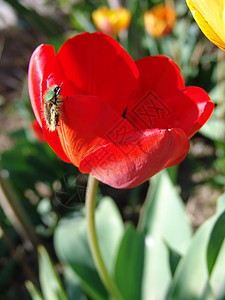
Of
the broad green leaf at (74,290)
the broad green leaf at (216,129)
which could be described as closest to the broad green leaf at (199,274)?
the broad green leaf at (74,290)

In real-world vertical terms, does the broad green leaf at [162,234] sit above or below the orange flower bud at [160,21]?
below

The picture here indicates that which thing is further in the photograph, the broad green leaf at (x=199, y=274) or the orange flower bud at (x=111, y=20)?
the orange flower bud at (x=111, y=20)

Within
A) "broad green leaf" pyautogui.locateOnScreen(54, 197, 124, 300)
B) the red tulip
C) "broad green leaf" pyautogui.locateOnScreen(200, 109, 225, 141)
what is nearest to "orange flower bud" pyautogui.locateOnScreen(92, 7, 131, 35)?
"broad green leaf" pyautogui.locateOnScreen(200, 109, 225, 141)

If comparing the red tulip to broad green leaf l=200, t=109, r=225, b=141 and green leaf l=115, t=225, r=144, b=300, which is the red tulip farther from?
broad green leaf l=200, t=109, r=225, b=141

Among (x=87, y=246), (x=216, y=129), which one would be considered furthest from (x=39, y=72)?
(x=216, y=129)

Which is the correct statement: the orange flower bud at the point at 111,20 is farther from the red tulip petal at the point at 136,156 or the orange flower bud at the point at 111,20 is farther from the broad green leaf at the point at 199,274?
the red tulip petal at the point at 136,156

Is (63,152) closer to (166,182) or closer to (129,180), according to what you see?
(129,180)

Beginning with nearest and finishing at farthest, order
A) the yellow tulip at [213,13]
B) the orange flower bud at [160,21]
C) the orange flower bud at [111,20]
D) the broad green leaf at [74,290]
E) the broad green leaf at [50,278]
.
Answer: the yellow tulip at [213,13], the broad green leaf at [50,278], the broad green leaf at [74,290], the orange flower bud at [160,21], the orange flower bud at [111,20]
